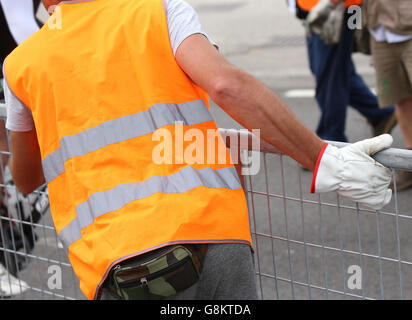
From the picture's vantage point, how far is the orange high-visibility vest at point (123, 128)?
179 centimetres

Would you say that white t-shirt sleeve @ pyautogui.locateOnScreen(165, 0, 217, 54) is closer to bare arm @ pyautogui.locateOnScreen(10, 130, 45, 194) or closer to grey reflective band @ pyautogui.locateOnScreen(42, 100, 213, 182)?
grey reflective band @ pyautogui.locateOnScreen(42, 100, 213, 182)

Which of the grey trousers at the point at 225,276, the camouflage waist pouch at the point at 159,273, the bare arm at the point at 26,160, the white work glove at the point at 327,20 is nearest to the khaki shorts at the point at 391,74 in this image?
the white work glove at the point at 327,20

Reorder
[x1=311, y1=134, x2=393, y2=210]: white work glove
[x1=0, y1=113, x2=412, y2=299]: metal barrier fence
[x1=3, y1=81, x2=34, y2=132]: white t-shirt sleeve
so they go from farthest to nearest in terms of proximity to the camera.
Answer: [x1=0, y1=113, x2=412, y2=299]: metal barrier fence < [x1=3, y1=81, x2=34, y2=132]: white t-shirt sleeve < [x1=311, y1=134, x2=393, y2=210]: white work glove

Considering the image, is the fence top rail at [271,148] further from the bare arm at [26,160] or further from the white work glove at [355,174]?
the bare arm at [26,160]

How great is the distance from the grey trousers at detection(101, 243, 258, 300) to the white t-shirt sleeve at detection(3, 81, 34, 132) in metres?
0.71

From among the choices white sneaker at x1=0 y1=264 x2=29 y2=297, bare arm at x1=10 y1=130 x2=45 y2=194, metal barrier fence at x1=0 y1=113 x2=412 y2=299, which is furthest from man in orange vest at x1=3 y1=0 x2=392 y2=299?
white sneaker at x1=0 y1=264 x2=29 y2=297

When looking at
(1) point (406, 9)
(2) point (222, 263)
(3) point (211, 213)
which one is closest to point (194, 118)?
(3) point (211, 213)

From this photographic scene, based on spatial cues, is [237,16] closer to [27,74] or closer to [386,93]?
[386,93]

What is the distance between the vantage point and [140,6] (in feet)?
6.04

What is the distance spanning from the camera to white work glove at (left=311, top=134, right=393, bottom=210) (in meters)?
1.82

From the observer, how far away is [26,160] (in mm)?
2240

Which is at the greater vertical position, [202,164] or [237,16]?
[202,164]

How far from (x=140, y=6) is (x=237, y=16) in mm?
10669

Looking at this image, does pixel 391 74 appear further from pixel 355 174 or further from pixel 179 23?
pixel 179 23
